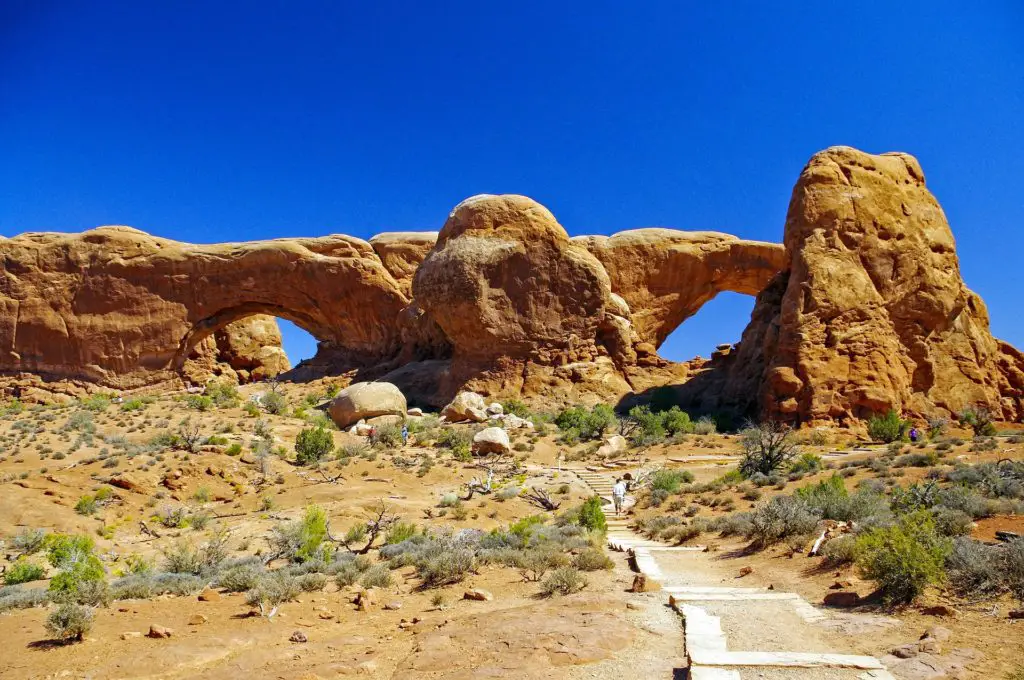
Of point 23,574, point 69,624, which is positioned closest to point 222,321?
point 23,574

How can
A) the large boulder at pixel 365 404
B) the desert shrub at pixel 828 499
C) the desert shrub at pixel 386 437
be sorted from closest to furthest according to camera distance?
the desert shrub at pixel 828 499 < the desert shrub at pixel 386 437 < the large boulder at pixel 365 404

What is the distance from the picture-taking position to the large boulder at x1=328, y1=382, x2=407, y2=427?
2252 cm

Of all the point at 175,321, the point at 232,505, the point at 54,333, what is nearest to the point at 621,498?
the point at 232,505

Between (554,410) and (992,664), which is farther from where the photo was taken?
(554,410)

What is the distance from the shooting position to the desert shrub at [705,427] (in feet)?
64.8

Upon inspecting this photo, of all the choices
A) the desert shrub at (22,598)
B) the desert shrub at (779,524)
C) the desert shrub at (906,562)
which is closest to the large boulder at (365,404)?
the desert shrub at (22,598)

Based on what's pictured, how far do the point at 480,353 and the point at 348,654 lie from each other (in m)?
21.6

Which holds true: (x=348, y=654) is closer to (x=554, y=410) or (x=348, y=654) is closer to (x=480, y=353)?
(x=554, y=410)

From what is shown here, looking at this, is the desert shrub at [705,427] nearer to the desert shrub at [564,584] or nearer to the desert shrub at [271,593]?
the desert shrub at [564,584]

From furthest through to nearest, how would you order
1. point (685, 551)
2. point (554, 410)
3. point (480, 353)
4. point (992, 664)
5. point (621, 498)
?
point (480, 353)
point (554, 410)
point (621, 498)
point (685, 551)
point (992, 664)

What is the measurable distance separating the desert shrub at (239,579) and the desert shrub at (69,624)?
5.79 ft

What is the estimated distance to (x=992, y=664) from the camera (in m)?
3.78

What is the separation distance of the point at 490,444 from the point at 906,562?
13671mm

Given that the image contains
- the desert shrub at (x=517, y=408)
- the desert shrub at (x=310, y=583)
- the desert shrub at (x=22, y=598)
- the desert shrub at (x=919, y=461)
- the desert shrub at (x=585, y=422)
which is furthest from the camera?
the desert shrub at (x=517, y=408)
